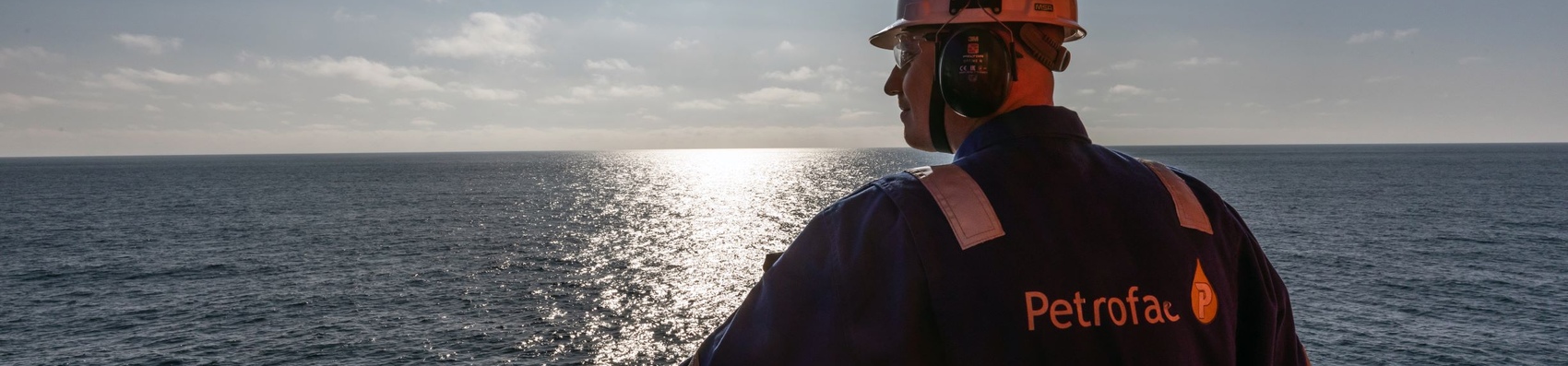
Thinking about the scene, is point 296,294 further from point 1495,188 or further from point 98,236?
point 1495,188

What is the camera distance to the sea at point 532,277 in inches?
1577

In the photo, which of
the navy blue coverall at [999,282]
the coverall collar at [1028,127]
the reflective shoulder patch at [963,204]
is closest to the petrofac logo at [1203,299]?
the navy blue coverall at [999,282]

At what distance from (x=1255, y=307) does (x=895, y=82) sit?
4.07ft

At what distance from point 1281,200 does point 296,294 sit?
342 ft

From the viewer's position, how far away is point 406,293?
51594 mm

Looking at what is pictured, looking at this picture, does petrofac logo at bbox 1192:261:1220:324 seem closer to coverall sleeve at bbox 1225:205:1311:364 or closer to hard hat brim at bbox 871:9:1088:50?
coverall sleeve at bbox 1225:205:1311:364

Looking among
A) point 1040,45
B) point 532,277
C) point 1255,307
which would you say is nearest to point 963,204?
point 1040,45

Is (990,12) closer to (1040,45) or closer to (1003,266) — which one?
(1040,45)

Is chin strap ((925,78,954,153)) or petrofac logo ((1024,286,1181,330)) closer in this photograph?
petrofac logo ((1024,286,1181,330))

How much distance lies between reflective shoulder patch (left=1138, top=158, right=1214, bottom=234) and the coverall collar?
24 centimetres

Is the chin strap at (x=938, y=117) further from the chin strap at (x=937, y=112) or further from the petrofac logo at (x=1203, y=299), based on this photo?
the petrofac logo at (x=1203, y=299)

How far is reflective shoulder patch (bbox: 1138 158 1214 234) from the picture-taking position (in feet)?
7.51

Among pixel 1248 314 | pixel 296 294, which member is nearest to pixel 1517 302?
pixel 1248 314

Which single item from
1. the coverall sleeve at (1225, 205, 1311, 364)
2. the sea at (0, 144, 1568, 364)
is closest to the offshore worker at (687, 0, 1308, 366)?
the coverall sleeve at (1225, 205, 1311, 364)
